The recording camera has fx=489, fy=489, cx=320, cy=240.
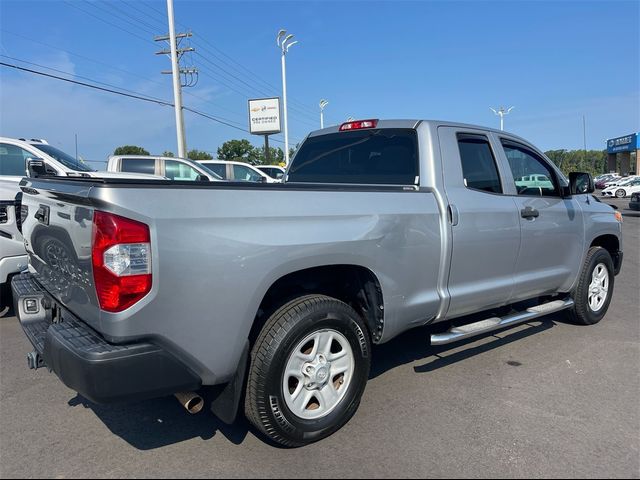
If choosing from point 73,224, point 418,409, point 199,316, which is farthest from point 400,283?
point 73,224

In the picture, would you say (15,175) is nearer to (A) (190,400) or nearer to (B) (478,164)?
(A) (190,400)

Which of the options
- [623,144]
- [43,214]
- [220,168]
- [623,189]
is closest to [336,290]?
[43,214]

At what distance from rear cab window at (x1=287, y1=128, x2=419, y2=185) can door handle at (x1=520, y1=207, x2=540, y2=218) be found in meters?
1.12

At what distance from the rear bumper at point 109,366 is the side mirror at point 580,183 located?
4.02m

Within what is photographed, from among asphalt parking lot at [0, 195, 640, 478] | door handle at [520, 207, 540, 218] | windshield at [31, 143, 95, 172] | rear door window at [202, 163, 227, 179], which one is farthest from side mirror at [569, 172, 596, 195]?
rear door window at [202, 163, 227, 179]

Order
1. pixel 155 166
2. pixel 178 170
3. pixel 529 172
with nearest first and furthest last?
pixel 529 172 → pixel 178 170 → pixel 155 166

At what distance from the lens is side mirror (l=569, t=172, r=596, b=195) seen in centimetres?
474

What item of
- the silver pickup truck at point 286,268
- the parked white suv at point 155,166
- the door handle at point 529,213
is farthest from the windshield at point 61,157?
the door handle at point 529,213

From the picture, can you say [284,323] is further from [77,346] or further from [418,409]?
[418,409]

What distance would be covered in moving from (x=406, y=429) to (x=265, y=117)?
41.7 meters

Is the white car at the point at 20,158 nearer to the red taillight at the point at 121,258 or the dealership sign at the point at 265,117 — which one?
the red taillight at the point at 121,258

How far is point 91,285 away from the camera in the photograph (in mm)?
2332

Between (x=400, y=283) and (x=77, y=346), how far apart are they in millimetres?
1923

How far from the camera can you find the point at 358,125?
4.18 meters
